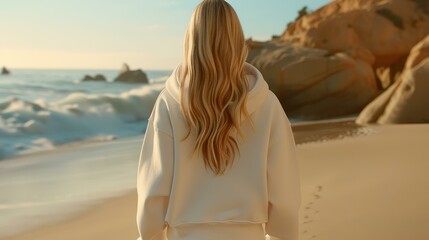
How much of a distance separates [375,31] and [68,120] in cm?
1092

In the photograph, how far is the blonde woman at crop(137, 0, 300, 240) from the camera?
2.32 meters

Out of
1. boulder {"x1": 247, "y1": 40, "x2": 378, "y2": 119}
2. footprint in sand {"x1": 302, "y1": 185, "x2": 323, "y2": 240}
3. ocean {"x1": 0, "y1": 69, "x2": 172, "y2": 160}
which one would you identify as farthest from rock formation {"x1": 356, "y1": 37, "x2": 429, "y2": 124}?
footprint in sand {"x1": 302, "y1": 185, "x2": 323, "y2": 240}

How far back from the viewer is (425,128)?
1160 cm

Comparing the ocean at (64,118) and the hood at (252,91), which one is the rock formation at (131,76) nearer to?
the ocean at (64,118)

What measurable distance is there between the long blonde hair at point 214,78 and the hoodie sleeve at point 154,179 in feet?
0.40

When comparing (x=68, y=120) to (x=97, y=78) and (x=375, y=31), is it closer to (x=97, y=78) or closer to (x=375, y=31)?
(x=375, y=31)

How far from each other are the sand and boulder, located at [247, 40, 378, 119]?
949 cm

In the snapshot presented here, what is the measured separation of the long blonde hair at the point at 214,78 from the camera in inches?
90.9

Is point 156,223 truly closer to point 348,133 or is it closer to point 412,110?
point 348,133

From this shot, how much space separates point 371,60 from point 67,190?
15031 millimetres

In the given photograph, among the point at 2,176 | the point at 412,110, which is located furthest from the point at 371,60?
the point at 2,176

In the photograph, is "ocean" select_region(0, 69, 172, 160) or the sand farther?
"ocean" select_region(0, 69, 172, 160)

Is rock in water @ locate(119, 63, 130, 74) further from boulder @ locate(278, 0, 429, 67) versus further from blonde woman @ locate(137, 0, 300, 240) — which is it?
blonde woman @ locate(137, 0, 300, 240)

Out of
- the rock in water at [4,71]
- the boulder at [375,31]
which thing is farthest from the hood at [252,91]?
the rock in water at [4,71]
